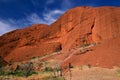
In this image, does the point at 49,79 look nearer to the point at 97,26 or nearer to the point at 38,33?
the point at 97,26

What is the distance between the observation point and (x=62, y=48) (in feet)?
187

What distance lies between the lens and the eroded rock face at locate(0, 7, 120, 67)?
47.9 metres

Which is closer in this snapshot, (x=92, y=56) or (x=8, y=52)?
(x=92, y=56)

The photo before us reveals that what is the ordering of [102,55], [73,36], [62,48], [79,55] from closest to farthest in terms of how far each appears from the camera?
[102,55]
[79,55]
[73,36]
[62,48]

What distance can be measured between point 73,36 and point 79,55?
19.1 metres

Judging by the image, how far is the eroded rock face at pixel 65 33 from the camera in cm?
4794

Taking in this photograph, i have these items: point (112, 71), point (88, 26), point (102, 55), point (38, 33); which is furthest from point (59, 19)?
point (112, 71)

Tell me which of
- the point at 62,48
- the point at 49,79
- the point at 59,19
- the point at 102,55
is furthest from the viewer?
the point at 59,19

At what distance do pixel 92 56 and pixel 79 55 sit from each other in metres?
3.31

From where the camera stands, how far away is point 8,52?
65500 millimetres

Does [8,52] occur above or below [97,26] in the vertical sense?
below

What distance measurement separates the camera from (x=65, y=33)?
194ft

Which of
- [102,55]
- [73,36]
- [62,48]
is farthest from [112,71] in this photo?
[62,48]

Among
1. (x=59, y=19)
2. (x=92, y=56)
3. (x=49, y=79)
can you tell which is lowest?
(x=49, y=79)
